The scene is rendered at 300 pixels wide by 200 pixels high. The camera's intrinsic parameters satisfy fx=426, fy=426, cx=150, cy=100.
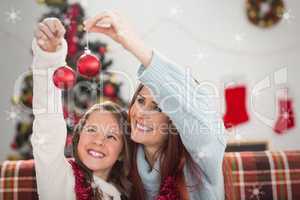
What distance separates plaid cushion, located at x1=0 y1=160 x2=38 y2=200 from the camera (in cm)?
153

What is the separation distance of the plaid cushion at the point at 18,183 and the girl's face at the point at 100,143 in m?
0.31

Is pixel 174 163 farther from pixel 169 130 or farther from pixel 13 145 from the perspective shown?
pixel 13 145

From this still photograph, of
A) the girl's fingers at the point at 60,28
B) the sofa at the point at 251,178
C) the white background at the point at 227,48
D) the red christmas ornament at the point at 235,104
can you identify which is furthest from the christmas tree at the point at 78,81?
the girl's fingers at the point at 60,28

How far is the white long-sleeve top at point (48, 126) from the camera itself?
3.85 ft

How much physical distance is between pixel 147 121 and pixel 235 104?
1.65 metres

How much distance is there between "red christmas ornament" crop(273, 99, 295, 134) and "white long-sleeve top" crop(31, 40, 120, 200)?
6.36 feet

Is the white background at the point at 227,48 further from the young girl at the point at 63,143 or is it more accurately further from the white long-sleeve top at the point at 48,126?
the white long-sleeve top at the point at 48,126

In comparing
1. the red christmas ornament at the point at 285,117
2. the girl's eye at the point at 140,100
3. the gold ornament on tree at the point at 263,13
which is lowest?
the red christmas ornament at the point at 285,117

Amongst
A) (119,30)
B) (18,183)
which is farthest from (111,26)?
(18,183)

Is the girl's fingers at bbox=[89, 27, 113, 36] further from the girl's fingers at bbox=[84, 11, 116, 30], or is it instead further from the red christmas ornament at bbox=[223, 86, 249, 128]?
the red christmas ornament at bbox=[223, 86, 249, 128]

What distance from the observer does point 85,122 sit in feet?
4.52

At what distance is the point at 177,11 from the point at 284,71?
821 millimetres

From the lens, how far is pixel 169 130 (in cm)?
132

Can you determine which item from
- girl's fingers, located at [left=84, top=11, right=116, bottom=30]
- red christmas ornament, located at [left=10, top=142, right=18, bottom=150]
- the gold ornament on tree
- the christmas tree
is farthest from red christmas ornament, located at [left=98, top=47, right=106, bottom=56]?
girl's fingers, located at [left=84, top=11, right=116, bottom=30]
